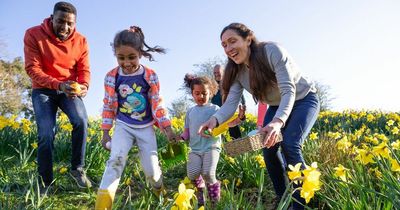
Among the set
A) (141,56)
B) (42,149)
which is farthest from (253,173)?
(42,149)

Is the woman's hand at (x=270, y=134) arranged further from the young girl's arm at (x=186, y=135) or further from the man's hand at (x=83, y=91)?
the man's hand at (x=83, y=91)

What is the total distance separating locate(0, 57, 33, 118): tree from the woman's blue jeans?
29.1 meters

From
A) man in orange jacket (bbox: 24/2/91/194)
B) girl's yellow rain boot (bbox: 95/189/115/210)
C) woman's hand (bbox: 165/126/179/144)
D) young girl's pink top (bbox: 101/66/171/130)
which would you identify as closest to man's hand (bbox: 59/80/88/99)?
man in orange jacket (bbox: 24/2/91/194)

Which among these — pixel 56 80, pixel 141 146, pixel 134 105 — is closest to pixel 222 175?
pixel 141 146

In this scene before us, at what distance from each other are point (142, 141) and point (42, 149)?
40.8 inches

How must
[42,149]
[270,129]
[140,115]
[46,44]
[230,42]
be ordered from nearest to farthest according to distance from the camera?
[270,129] → [230,42] → [140,115] → [42,149] → [46,44]

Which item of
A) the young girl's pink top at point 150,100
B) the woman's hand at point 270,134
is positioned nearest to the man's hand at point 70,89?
the young girl's pink top at point 150,100

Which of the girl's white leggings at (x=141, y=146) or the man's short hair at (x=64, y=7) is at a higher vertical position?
the man's short hair at (x=64, y=7)

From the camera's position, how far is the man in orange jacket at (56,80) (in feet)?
10.9

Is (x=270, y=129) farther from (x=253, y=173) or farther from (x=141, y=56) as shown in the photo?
(x=253, y=173)

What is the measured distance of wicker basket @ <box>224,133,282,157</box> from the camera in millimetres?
2059

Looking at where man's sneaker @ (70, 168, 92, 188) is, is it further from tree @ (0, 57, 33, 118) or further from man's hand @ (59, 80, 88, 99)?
tree @ (0, 57, 33, 118)

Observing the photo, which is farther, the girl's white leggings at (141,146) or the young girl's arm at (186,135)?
the young girl's arm at (186,135)

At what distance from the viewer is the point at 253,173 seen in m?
3.69
